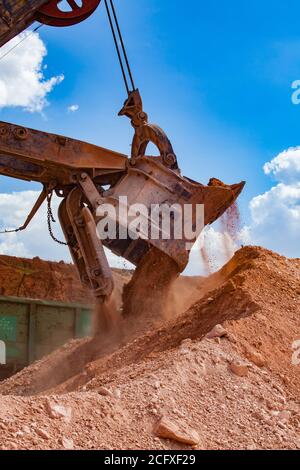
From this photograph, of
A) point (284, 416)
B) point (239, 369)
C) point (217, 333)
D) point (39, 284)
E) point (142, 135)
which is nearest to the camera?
point (284, 416)

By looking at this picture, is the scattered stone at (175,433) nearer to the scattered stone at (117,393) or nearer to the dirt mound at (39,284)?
the scattered stone at (117,393)

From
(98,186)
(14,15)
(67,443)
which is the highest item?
(14,15)

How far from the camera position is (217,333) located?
20.1 ft

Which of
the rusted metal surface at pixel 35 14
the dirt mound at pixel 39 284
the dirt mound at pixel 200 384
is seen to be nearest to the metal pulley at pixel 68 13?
the rusted metal surface at pixel 35 14

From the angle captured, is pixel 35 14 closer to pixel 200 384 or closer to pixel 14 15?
pixel 14 15

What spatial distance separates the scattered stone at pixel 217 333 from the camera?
6.11 m

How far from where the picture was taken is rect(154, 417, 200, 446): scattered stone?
4488mm

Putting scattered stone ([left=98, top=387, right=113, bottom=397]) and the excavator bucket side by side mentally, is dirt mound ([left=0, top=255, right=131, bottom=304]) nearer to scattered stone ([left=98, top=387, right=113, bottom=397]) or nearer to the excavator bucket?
the excavator bucket

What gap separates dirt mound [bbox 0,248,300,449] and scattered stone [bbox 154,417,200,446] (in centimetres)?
4

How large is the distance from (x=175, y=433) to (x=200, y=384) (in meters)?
0.90

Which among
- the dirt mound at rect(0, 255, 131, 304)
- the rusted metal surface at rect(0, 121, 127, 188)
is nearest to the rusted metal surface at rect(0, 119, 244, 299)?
the rusted metal surface at rect(0, 121, 127, 188)

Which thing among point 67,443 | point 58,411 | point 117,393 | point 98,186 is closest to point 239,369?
point 117,393

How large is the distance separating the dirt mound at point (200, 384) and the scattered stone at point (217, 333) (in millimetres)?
13

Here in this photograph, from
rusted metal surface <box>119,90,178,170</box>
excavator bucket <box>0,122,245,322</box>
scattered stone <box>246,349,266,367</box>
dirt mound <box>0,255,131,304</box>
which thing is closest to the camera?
scattered stone <box>246,349,266,367</box>
